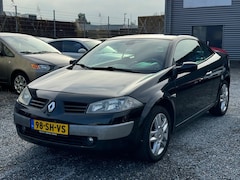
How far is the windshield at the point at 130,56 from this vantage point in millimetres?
4219

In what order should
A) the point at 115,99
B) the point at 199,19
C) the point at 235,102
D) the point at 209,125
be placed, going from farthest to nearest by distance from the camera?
the point at 199,19 → the point at 235,102 → the point at 209,125 → the point at 115,99

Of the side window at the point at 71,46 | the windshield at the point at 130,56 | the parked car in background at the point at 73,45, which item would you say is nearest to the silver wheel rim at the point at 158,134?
the windshield at the point at 130,56

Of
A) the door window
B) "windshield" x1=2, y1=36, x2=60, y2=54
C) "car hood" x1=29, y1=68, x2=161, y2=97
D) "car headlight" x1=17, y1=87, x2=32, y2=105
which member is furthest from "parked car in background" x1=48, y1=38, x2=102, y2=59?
"car headlight" x1=17, y1=87, x2=32, y2=105

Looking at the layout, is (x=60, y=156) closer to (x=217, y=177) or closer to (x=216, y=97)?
(x=217, y=177)

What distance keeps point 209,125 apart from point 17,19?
52.4ft

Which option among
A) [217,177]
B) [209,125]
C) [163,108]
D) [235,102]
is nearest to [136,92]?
[163,108]

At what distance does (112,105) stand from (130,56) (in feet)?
4.20

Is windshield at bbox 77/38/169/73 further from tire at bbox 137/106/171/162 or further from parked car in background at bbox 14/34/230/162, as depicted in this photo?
tire at bbox 137/106/171/162

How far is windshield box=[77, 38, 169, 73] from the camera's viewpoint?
13.8 ft

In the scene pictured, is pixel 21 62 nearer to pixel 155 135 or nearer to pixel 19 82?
pixel 19 82

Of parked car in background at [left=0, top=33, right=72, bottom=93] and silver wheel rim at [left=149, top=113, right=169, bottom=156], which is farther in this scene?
parked car in background at [left=0, top=33, right=72, bottom=93]

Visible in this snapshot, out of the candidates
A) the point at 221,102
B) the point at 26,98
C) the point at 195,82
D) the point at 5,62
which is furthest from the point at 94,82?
the point at 5,62

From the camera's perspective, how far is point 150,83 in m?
3.71

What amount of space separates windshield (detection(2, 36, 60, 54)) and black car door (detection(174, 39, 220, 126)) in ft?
13.9
